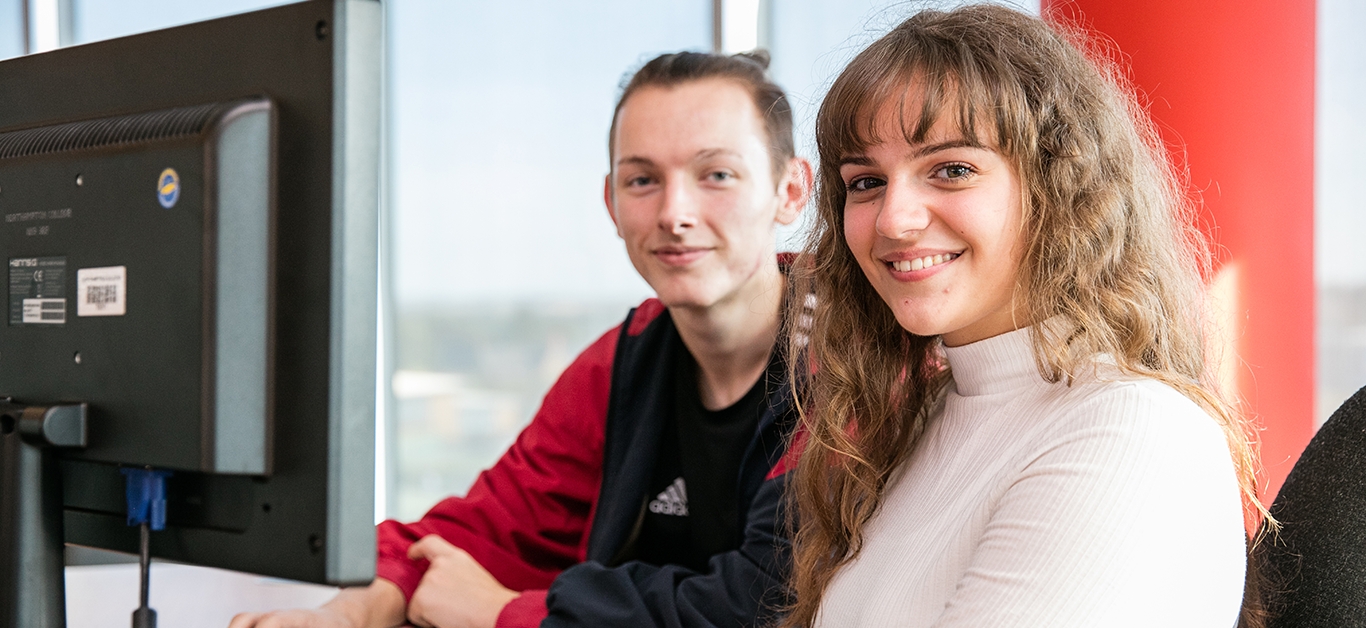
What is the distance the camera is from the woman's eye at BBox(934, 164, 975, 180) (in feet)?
3.07

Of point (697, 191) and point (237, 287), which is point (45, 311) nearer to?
point (237, 287)

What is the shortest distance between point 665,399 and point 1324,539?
0.83 m

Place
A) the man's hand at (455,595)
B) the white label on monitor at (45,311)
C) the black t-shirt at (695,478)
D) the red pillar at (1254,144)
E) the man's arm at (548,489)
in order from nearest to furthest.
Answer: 1. the white label on monitor at (45,311)
2. the man's hand at (455,595)
3. the black t-shirt at (695,478)
4. the man's arm at (548,489)
5. the red pillar at (1254,144)

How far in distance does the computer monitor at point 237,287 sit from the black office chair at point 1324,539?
0.76 metres

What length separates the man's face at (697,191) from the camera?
1484 millimetres

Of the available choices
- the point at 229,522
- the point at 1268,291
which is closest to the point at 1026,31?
the point at 229,522

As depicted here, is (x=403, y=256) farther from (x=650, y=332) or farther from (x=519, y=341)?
(x=650, y=332)

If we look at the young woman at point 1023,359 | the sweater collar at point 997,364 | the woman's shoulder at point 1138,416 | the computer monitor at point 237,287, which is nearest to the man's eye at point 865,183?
the young woman at point 1023,359

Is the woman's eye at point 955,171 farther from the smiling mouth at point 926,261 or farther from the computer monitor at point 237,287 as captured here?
the computer monitor at point 237,287

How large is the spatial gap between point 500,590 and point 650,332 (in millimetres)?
443

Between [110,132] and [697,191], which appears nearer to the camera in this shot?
[110,132]

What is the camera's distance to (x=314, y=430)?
0.67 metres

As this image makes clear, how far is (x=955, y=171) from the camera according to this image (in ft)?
3.08

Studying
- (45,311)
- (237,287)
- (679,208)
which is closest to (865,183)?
(679,208)
